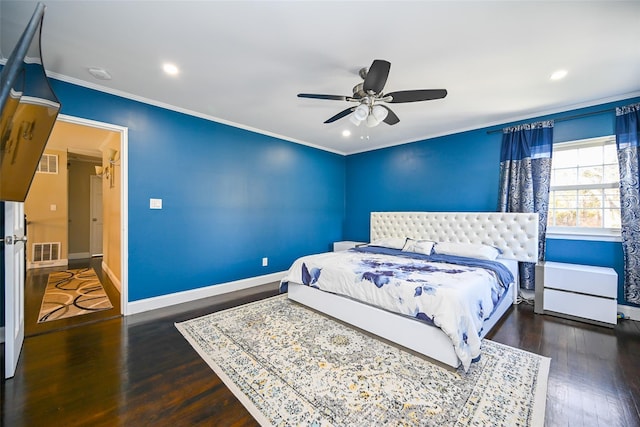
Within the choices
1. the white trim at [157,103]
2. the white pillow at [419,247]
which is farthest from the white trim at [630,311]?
the white trim at [157,103]

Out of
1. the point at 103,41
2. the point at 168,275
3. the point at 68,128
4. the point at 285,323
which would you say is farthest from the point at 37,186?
the point at 285,323

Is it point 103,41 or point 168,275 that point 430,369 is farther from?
point 103,41

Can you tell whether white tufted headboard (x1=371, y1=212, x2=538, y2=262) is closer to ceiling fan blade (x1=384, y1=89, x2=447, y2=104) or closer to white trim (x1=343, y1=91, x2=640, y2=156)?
white trim (x1=343, y1=91, x2=640, y2=156)

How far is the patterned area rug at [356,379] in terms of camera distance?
163 centimetres

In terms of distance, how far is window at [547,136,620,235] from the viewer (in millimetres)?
3318

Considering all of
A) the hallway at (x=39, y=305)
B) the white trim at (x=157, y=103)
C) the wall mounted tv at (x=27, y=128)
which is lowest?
the hallway at (x=39, y=305)

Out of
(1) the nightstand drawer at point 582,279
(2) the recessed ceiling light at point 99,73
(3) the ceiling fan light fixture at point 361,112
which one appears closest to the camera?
(3) the ceiling fan light fixture at point 361,112

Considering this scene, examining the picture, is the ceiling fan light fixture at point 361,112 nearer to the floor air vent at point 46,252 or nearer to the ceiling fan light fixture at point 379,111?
the ceiling fan light fixture at point 379,111

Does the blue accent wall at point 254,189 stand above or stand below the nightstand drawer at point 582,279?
above

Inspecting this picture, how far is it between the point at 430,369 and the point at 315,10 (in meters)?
2.83

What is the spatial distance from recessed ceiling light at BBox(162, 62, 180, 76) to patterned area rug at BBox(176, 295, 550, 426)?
2659 mm

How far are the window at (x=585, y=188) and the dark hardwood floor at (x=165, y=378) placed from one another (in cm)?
123

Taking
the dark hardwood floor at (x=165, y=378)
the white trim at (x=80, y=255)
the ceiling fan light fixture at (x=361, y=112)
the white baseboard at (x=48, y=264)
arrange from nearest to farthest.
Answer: the dark hardwood floor at (x=165, y=378) < the ceiling fan light fixture at (x=361, y=112) < the white baseboard at (x=48, y=264) < the white trim at (x=80, y=255)

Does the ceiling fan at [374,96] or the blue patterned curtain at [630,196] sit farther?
the blue patterned curtain at [630,196]
